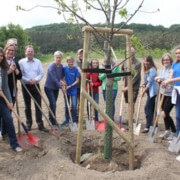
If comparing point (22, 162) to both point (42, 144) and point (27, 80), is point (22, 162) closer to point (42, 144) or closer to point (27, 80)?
point (42, 144)

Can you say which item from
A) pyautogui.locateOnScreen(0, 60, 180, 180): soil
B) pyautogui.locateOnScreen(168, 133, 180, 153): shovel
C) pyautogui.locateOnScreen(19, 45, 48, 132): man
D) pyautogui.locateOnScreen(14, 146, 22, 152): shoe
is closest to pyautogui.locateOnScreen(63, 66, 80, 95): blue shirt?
pyautogui.locateOnScreen(19, 45, 48, 132): man

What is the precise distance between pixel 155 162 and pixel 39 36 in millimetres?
56003

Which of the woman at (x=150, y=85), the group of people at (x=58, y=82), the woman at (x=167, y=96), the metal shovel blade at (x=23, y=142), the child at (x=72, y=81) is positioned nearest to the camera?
the group of people at (x=58, y=82)

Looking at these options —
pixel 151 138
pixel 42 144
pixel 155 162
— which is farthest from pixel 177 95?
pixel 42 144

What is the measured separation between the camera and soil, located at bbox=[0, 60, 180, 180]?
111 inches

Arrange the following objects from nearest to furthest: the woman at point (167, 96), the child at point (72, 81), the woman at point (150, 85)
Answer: the woman at point (167, 96)
the woman at point (150, 85)
the child at point (72, 81)

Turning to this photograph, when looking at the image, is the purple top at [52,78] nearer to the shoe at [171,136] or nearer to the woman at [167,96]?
the woman at [167,96]

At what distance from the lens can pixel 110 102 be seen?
316 cm

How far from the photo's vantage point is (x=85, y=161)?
11.3 feet

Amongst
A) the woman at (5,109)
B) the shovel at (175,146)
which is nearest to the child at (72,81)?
the woman at (5,109)

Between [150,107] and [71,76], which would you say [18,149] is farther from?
[150,107]

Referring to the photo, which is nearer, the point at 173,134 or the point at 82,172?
the point at 82,172

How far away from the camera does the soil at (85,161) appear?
2820mm

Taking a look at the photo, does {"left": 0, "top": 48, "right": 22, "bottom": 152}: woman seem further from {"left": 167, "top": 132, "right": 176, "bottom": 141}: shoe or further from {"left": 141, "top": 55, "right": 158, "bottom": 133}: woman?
{"left": 167, "top": 132, "right": 176, "bottom": 141}: shoe
